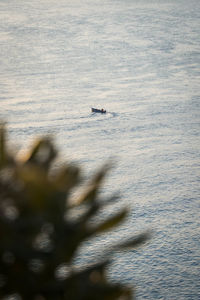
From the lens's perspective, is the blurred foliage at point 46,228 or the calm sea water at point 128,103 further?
the calm sea water at point 128,103

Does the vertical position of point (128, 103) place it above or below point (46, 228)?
below

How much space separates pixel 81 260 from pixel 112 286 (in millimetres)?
4723

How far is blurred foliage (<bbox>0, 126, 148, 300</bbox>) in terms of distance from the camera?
54 cm

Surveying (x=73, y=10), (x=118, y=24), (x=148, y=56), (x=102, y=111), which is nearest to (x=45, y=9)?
(x=73, y=10)

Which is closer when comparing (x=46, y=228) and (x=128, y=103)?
(x=46, y=228)

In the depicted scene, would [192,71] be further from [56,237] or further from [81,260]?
[56,237]

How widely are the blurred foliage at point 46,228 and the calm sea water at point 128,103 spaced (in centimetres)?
19

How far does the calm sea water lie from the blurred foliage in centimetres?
19

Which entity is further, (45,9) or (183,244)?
(45,9)

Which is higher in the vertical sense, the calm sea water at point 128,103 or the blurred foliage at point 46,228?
the blurred foliage at point 46,228

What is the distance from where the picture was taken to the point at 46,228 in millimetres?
570

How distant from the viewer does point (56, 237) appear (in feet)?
1.90

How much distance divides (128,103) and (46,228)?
11.3 m

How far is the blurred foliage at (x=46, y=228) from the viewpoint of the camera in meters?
0.54
